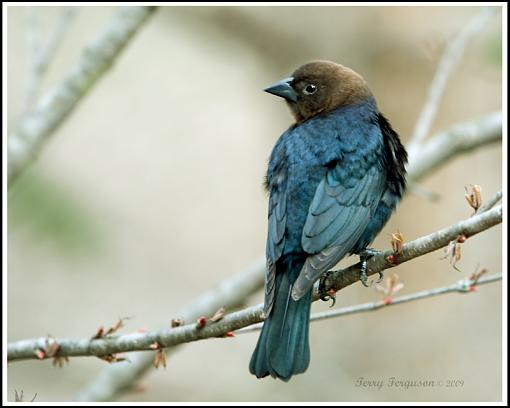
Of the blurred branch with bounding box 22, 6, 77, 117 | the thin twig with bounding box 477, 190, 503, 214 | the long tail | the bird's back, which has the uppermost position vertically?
the blurred branch with bounding box 22, 6, 77, 117

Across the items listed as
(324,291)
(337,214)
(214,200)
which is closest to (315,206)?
(337,214)

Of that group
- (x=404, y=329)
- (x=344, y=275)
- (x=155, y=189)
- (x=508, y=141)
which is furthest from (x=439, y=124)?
(x=344, y=275)

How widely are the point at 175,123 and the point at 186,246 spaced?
1.31 meters

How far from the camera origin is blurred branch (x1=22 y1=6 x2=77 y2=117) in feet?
14.0

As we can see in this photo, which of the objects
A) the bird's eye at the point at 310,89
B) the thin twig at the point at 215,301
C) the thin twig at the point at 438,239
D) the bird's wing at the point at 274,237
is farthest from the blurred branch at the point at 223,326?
the bird's eye at the point at 310,89

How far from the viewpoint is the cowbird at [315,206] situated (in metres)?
3.32

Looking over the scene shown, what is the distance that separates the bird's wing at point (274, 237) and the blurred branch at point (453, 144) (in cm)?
146

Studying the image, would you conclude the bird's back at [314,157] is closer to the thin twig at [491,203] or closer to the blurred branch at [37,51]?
the thin twig at [491,203]

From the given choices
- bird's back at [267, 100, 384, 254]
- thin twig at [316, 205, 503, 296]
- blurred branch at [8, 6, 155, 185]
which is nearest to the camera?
thin twig at [316, 205, 503, 296]

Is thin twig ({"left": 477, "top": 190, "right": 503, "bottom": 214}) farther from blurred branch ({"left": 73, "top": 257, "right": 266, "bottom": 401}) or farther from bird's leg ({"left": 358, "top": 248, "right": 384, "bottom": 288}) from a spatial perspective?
blurred branch ({"left": 73, "top": 257, "right": 266, "bottom": 401})

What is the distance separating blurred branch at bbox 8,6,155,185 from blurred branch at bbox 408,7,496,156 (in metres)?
1.79

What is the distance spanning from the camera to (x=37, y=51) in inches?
174

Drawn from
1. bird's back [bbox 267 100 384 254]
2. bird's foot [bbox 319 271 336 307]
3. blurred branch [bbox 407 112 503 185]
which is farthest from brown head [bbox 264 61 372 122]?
bird's foot [bbox 319 271 336 307]

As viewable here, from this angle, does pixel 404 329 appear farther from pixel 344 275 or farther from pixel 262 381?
pixel 344 275
